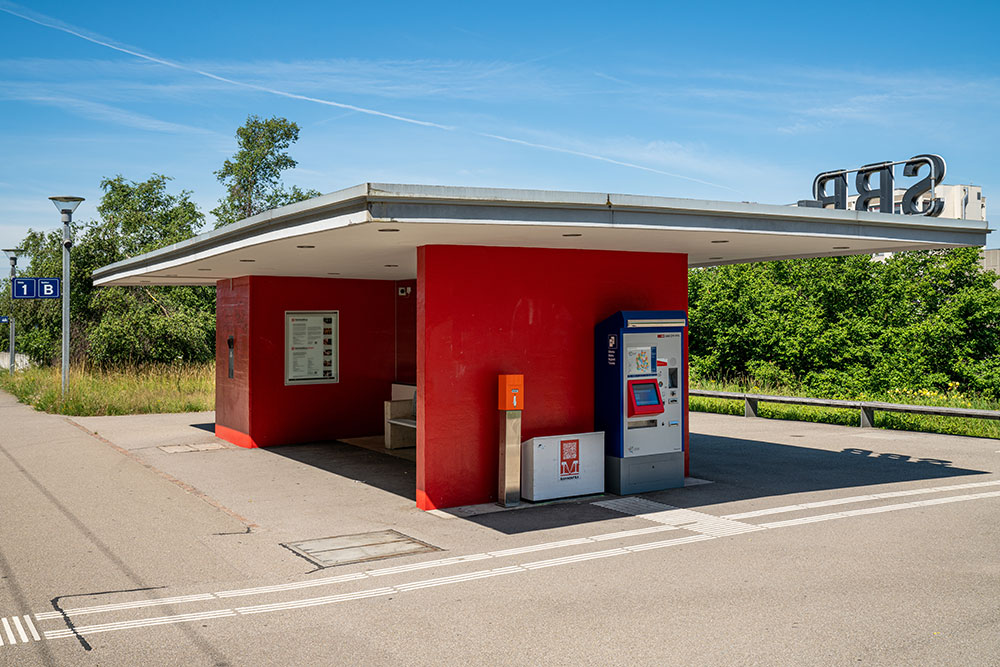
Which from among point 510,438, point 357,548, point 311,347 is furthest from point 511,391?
point 311,347

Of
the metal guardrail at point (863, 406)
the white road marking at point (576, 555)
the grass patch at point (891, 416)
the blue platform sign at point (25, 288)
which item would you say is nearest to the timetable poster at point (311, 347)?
the white road marking at point (576, 555)

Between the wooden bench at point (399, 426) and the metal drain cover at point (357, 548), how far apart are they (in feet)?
17.9

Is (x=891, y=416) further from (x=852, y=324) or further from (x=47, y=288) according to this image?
(x=47, y=288)

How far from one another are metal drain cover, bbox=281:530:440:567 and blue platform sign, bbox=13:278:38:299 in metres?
16.2

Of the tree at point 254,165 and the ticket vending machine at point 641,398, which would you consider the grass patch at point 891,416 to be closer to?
the ticket vending machine at point 641,398

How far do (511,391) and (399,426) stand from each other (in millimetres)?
4837

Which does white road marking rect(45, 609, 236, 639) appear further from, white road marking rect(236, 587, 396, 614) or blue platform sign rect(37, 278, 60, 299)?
blue platform sign rect(37, 278, 60, 299)

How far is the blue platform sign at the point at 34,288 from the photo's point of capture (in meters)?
20.6

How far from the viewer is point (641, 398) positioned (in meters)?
9.96

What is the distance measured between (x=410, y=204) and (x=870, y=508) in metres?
5.98

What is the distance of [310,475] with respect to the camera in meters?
11.5

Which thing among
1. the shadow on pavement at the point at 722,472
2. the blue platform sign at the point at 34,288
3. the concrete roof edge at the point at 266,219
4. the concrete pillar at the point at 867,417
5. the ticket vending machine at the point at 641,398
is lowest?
the shadow on pavement at the point at 722,472

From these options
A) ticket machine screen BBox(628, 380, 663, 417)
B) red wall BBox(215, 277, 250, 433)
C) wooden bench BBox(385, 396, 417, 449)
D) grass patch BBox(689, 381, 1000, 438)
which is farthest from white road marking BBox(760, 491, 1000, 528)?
red wall BBox(215, 277, 250, 433)

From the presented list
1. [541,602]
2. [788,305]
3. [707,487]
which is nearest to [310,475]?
[707,487]
